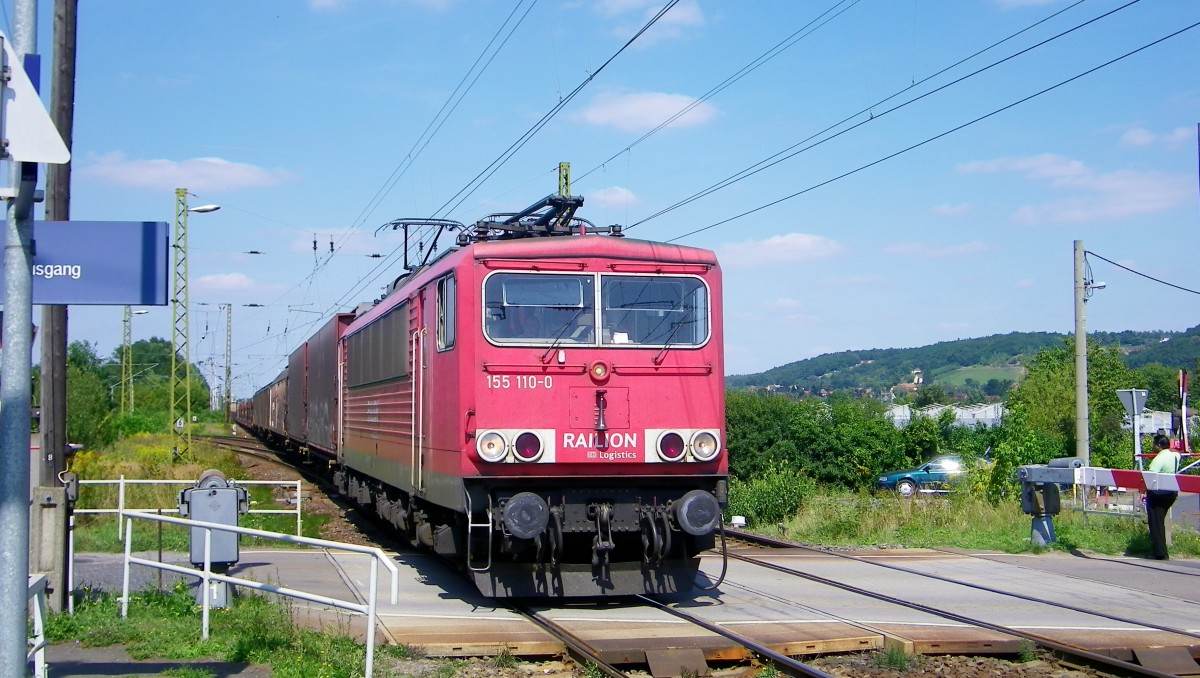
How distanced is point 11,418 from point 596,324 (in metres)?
6.20

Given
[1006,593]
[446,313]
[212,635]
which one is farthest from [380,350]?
[1006,593]

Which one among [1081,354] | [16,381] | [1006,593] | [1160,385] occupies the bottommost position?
[1006,593]

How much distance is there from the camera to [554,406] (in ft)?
33.0

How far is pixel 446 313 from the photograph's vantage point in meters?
10.9

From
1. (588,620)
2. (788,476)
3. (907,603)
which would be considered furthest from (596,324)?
(788,476)

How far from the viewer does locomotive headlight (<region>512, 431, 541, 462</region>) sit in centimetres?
984

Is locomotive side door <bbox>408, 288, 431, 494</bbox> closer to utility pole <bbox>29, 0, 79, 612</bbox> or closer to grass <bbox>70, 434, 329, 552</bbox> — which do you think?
grass <bbox>70, 434, 329, 552</bbox>

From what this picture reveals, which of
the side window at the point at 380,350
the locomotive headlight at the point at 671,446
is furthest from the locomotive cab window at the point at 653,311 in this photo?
the side window at the point at 380,350

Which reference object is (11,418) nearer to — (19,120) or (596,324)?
(19,120)

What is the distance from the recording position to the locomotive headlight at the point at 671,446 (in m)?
10.2

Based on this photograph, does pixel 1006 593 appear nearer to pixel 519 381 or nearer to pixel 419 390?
pixel 519 381

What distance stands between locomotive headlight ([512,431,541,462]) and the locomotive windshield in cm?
90

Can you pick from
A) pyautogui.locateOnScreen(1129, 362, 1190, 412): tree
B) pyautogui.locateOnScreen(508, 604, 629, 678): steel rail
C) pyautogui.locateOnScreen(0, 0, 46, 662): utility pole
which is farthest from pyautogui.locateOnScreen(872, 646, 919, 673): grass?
pyautogui.locateOnScreen(1129, 362, 1190, 412): tree

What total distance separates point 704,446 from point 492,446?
6.60 ft
